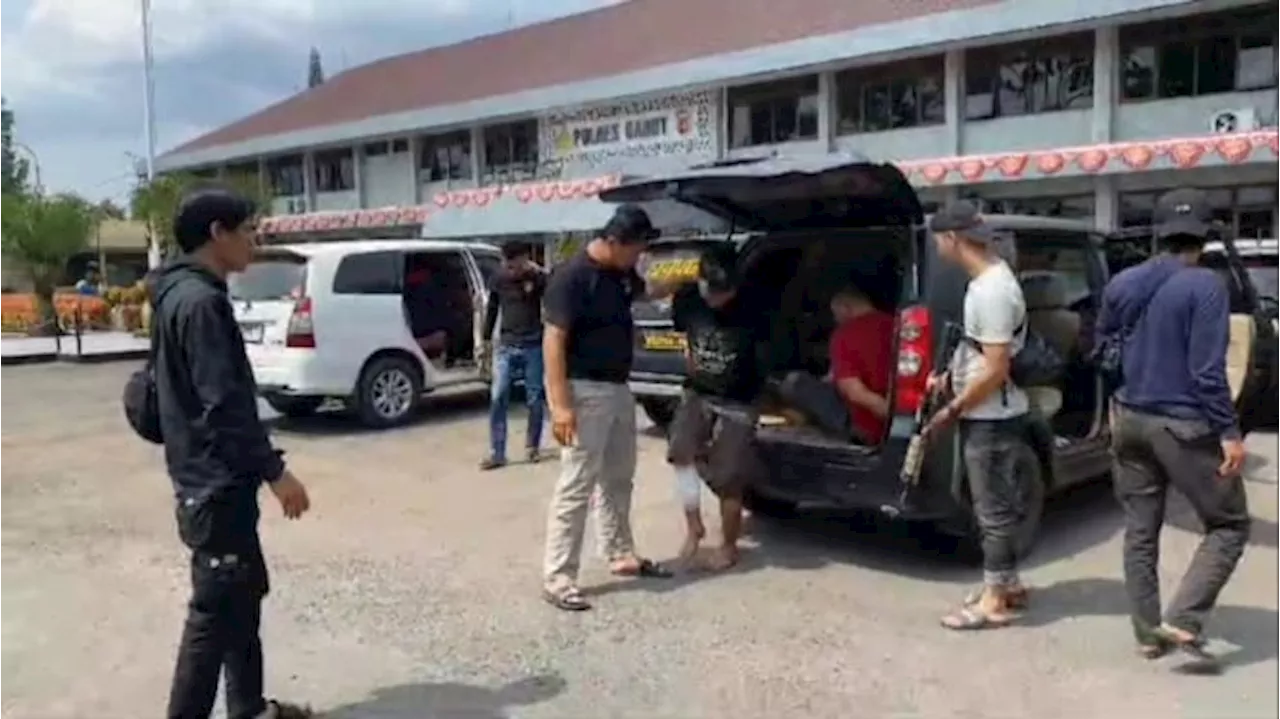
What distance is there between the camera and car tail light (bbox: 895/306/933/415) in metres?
5.15

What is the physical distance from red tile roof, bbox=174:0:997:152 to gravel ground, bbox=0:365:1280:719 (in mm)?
19738

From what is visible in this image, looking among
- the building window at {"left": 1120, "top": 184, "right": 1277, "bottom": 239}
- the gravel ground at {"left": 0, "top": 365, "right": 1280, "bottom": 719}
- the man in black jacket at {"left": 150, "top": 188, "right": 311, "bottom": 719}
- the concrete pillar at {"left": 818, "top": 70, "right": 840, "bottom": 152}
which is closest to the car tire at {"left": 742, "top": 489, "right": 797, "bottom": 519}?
the gravel ground at {"left": 0, "top": 365, "right": 1280, "bottom": 719}

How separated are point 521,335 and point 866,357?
3512mm

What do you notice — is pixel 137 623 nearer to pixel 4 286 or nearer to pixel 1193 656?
pixel 1193 656

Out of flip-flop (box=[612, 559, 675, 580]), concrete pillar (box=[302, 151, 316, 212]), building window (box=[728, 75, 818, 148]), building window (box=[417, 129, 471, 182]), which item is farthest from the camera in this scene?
concrete pillar (box=[302, 151, 316, 212])

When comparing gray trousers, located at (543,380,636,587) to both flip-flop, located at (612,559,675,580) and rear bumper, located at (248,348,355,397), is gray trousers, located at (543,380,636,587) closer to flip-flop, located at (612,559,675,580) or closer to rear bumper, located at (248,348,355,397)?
flip-flop, located at (612,559,675,580)

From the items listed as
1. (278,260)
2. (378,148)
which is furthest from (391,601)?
(378,148)

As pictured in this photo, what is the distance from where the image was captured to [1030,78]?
23.4m

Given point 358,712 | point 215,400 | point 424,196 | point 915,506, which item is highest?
point 424,196

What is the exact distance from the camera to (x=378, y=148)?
125ft

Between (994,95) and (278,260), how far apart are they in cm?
1792

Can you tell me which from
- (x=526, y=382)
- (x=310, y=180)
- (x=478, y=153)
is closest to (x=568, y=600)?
(x=526, y=382)

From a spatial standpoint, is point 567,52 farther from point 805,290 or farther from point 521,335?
point 805,290

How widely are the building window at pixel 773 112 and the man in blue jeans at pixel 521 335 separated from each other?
62.6ft
